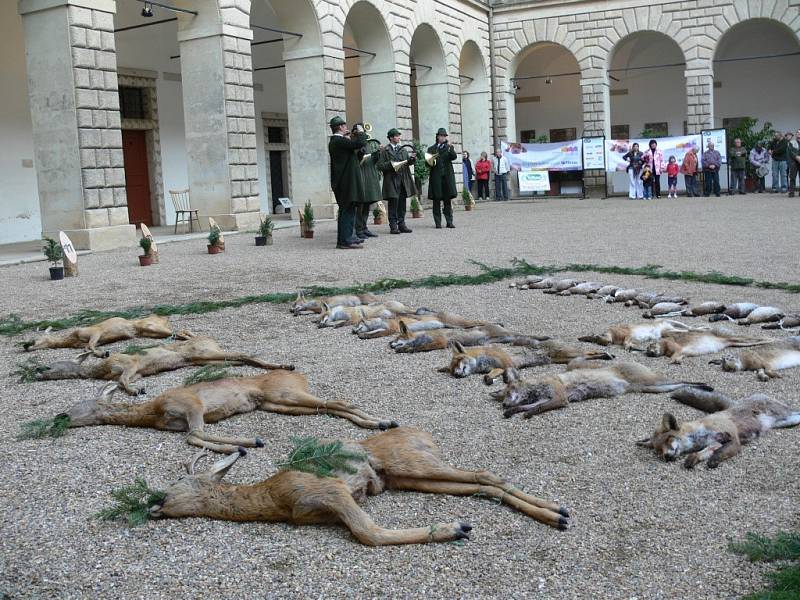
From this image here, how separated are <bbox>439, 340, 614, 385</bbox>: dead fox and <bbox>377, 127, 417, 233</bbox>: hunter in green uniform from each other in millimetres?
9819

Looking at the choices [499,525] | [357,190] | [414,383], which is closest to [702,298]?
[414,383]

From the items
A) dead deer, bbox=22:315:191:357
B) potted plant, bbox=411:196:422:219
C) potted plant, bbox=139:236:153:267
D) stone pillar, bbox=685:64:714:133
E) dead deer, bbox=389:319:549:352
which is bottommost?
dead deer, bbox=389:319:549:352

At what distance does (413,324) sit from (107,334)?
6.79ft

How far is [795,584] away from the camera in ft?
8.20

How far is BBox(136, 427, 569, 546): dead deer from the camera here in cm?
290

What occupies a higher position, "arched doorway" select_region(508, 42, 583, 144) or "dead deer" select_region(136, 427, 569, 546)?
"arched doorway" select_region(508, 42, 583, 144)

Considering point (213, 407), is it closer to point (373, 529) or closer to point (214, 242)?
point (373, 529)

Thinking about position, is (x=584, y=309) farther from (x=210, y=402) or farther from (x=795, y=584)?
(x=795, y=584)

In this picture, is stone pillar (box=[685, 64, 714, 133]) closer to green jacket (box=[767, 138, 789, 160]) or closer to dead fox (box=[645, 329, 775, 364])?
green jacket (box=[767, 138, 789, 160])

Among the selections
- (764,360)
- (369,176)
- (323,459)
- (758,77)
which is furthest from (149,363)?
(758,77)

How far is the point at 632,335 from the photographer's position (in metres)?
5.59

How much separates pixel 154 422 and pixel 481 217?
1530 cm

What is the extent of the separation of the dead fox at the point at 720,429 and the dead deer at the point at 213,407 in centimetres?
117

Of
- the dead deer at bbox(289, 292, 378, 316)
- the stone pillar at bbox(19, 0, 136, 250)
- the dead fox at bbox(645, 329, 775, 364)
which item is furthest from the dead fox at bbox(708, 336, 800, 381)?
the stone pillar at bbox(19, 0, 136, 250)
